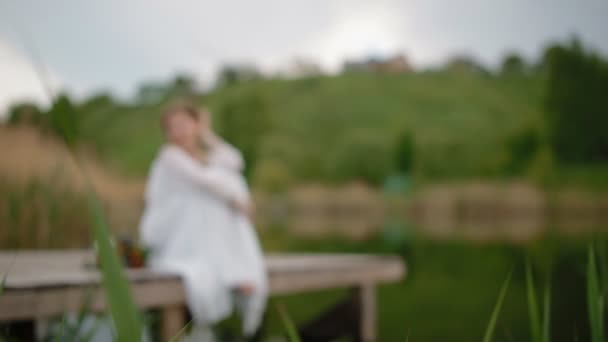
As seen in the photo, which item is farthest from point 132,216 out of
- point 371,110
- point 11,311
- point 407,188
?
point 371,110

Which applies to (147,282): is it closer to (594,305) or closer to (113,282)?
(594,305)

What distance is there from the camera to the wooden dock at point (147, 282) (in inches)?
77.3

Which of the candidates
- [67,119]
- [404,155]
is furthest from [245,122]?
[67,119]

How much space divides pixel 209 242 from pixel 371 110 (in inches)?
1890

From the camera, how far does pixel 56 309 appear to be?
204 cm

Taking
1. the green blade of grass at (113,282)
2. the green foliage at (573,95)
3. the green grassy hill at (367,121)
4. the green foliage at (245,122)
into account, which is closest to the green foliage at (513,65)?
the green grassy hill at (367,121)

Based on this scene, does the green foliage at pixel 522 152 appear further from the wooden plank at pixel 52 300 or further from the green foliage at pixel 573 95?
the wooden plank at pixel 52 300

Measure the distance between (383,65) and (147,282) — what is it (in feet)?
191

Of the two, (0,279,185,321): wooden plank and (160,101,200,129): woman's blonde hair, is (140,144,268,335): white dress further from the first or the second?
(0,279,185,321): wooden plank

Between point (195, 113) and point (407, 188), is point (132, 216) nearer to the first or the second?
point (195, 113)

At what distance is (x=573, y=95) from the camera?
31.9 metres

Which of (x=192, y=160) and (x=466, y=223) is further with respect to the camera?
(x=466, y=223)

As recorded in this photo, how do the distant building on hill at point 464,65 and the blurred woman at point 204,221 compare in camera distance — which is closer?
the blurred woman at point 204,221

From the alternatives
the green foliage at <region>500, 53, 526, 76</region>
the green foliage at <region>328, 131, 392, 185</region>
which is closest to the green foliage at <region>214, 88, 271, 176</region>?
the green foliage at <region>328, 131, 392, 185</region>
